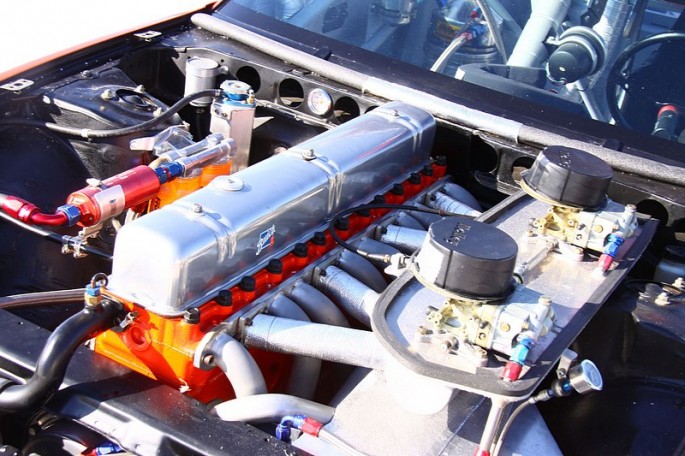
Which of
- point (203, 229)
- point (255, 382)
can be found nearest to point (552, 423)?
point (255, 382)

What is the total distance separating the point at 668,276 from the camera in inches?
81.7

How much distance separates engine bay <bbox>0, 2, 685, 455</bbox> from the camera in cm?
150

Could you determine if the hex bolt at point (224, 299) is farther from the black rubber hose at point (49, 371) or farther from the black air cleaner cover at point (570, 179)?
the black air cleaner cover at point (570, 179)

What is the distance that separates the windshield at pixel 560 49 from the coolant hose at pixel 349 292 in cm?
91

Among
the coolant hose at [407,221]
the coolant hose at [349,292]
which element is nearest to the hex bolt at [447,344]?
the coolant hose at [349,292]

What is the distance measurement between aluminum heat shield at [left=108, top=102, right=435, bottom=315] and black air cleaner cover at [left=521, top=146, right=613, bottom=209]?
455 mm

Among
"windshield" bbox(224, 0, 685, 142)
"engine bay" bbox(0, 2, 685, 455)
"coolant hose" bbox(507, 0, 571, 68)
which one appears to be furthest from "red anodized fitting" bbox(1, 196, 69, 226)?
"coolant hose" bbox(507, 0, 571, 68)

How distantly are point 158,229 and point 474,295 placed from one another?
1.98ft

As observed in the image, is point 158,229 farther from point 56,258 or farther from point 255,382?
point 56,258

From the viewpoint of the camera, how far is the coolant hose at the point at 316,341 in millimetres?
1649

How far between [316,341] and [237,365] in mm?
163

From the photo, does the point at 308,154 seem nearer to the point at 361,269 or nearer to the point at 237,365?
the point at 361,269

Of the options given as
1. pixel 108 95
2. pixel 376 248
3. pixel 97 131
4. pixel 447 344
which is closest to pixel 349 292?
pixel 376 248

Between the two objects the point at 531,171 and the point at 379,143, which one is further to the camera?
the point at 379,143
